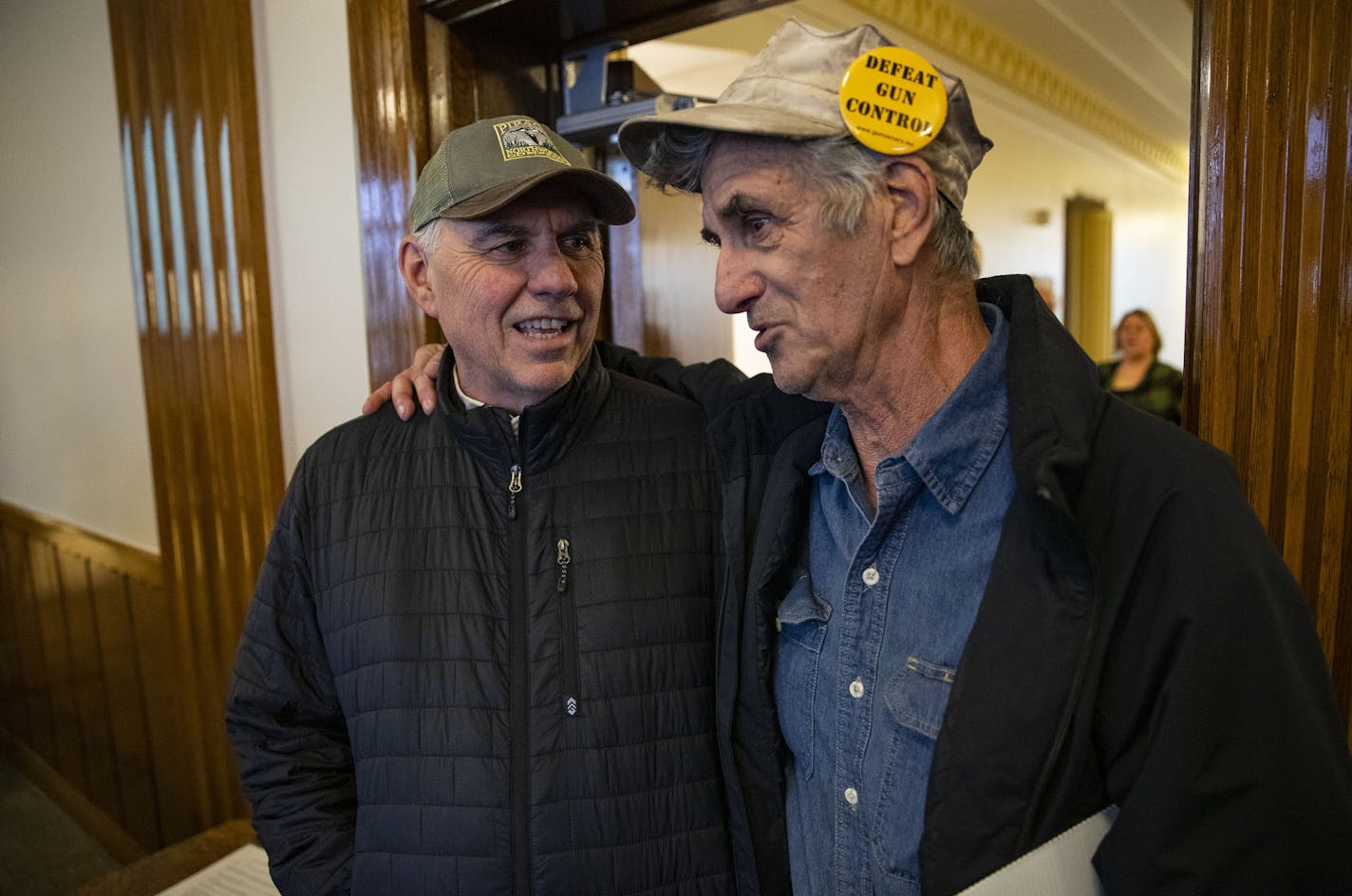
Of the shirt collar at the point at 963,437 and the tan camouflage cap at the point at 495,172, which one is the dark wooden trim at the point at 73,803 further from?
the shirt collar at the point at 963,437

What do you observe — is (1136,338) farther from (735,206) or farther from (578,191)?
(735,206)

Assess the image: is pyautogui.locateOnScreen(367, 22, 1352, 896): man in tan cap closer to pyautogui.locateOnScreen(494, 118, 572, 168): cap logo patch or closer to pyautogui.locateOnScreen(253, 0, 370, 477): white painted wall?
pyautogui.locateOnScreen(494, 118, 572, 168): cap logo patch

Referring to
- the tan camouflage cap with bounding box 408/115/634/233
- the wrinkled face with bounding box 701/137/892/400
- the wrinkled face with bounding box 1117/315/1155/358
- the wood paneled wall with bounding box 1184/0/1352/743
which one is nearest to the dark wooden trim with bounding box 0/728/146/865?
the tan camouflage cap with bounding box 408/115/634/233

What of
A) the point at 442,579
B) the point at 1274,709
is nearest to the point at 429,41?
the point at 442,579

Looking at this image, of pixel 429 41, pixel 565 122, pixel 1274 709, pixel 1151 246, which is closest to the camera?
pixel 1274 709

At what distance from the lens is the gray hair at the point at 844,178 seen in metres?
0.92

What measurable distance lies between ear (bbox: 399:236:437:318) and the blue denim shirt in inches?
25.7

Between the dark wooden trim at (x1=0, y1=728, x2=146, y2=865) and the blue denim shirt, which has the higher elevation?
the blue denim shirt

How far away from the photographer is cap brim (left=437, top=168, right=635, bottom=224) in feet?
3.79

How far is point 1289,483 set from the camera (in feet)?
3.47

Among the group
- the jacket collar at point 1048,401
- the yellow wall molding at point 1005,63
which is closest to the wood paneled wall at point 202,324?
the jacket collar at point 1048,401

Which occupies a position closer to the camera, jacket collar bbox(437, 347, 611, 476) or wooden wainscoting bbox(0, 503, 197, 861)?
jacket collar bbox(437, 347, 611, 476)

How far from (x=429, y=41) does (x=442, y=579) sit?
3.91 feet

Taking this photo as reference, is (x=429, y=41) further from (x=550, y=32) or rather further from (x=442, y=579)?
(x=442, y=579)
